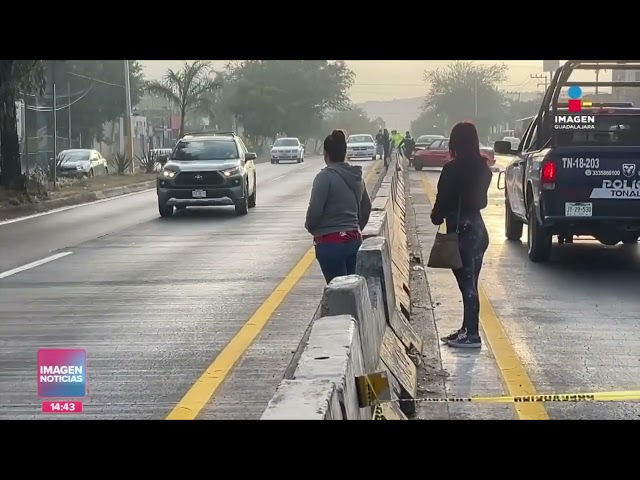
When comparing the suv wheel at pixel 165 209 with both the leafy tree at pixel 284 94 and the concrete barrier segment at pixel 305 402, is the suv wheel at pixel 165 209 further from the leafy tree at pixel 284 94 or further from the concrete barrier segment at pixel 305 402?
the leafy tree at pixel 284 94

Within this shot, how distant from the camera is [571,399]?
6.89 meters

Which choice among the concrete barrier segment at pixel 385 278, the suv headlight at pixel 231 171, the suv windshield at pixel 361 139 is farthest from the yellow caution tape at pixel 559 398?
the suv windshield at pixel 361 139

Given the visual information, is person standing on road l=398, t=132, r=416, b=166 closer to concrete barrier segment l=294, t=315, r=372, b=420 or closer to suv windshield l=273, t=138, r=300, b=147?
suv windshield l=273, t=138, r=300, b=147

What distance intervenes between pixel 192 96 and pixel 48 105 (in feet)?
65.2

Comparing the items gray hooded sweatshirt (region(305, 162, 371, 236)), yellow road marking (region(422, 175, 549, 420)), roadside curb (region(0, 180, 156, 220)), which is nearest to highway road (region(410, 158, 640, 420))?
yellow road marking (region(422, 175, 549, 420))

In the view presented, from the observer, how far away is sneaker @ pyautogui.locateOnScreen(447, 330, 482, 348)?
875 cm

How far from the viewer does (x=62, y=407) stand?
663 cm

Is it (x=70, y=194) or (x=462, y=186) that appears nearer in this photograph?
(x=462, y=186)

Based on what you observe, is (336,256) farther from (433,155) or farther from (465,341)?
(433,155)

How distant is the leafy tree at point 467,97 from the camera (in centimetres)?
4031

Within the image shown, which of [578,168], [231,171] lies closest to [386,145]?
[231,171]

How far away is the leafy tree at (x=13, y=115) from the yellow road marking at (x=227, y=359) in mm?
14860

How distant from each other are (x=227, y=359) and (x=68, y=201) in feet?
65.8
